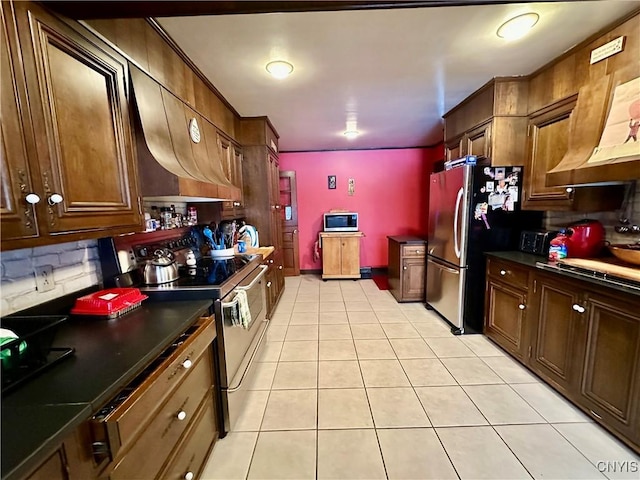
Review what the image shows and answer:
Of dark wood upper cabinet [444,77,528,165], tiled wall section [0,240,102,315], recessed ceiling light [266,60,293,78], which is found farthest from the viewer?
dark wood upper cabinet [444,77,528,165]

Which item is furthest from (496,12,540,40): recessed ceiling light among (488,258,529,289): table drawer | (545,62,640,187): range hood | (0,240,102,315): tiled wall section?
(0,240,102,315): tiled wall section

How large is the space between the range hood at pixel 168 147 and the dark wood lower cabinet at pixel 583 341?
2442 millimetres

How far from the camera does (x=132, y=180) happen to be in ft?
4.52

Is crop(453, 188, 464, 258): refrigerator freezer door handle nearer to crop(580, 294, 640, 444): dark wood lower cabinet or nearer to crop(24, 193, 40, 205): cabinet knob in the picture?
crop(580, 294, 640, 444): dark wood lower cabinet

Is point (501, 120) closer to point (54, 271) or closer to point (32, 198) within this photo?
point (32, 198)

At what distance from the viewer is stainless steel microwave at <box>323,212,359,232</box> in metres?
4.97

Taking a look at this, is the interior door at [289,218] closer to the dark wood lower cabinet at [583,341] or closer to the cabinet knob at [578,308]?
the dark wood lower cabinet at [583,341]

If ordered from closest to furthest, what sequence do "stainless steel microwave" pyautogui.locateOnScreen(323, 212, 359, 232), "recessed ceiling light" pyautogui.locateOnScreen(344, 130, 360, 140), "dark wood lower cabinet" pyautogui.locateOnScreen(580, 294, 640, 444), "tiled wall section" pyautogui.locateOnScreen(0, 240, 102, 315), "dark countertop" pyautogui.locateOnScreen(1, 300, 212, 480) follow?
"dark countertop" pyautogui.locateOnScreen(1, 300, 212, 480) → "tiled wall section" pyautogui.locateOnScreen(0, 240, 102, 315) → "dark wood lower cabinet" pyautogui.locateOnScreen(580, 294, 640, 444) → "recessed ceiling light" pyautogui.locateOnScreen(344, 130, 360, 140) → "stainless steel microwave" pyautogui.locateOnScreen(323, 212, 359, 232)

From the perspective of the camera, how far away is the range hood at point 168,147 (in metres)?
1.47

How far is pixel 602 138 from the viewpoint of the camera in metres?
1.72

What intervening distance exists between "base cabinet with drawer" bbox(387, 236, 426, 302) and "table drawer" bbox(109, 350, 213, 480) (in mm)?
2904

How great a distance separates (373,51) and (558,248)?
2.03 m

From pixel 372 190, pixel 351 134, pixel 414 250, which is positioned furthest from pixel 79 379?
pixel 372 190

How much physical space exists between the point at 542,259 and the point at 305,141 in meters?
3.59
